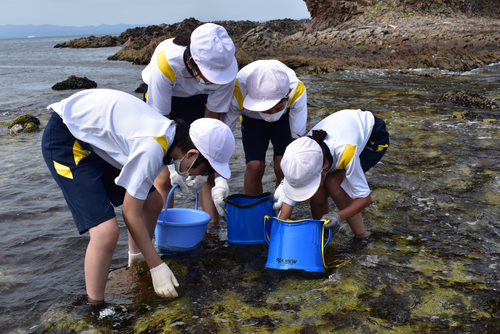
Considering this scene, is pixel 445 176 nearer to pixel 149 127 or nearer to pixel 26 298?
pixel 149 127

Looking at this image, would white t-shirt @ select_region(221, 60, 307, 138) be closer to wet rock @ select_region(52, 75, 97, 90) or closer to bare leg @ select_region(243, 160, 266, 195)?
bare leg @ select_region(243, 160, 266, 195)

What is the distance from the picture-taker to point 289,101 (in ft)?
10.4

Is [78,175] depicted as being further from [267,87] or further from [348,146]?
[348,146]

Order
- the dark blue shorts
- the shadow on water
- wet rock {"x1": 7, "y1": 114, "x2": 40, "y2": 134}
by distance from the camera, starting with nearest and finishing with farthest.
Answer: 1. the shadow on water
2. the dark blue shorts
3. wet rock {"x1": 7, "y1": 114, "x2": 40, "y2": 134}

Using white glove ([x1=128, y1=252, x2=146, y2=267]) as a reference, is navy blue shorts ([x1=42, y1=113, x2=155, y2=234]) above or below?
above

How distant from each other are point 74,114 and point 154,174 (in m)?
0.56

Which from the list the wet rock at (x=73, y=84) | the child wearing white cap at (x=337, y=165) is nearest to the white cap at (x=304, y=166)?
the child wearing white cap at (x=337, y=165)

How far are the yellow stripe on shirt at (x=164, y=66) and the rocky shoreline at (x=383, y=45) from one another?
12113mm

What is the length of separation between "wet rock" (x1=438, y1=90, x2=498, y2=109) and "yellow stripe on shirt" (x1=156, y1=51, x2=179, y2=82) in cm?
658

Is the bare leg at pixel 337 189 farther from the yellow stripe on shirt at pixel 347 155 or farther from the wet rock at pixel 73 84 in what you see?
the wet rock at pixel 73 84

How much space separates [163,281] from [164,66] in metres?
1.53

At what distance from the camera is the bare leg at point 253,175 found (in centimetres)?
333

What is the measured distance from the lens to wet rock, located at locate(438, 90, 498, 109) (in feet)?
23.9

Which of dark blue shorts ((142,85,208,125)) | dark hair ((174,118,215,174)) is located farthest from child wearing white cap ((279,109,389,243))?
dark blue shorts ((142,85,208,125))
